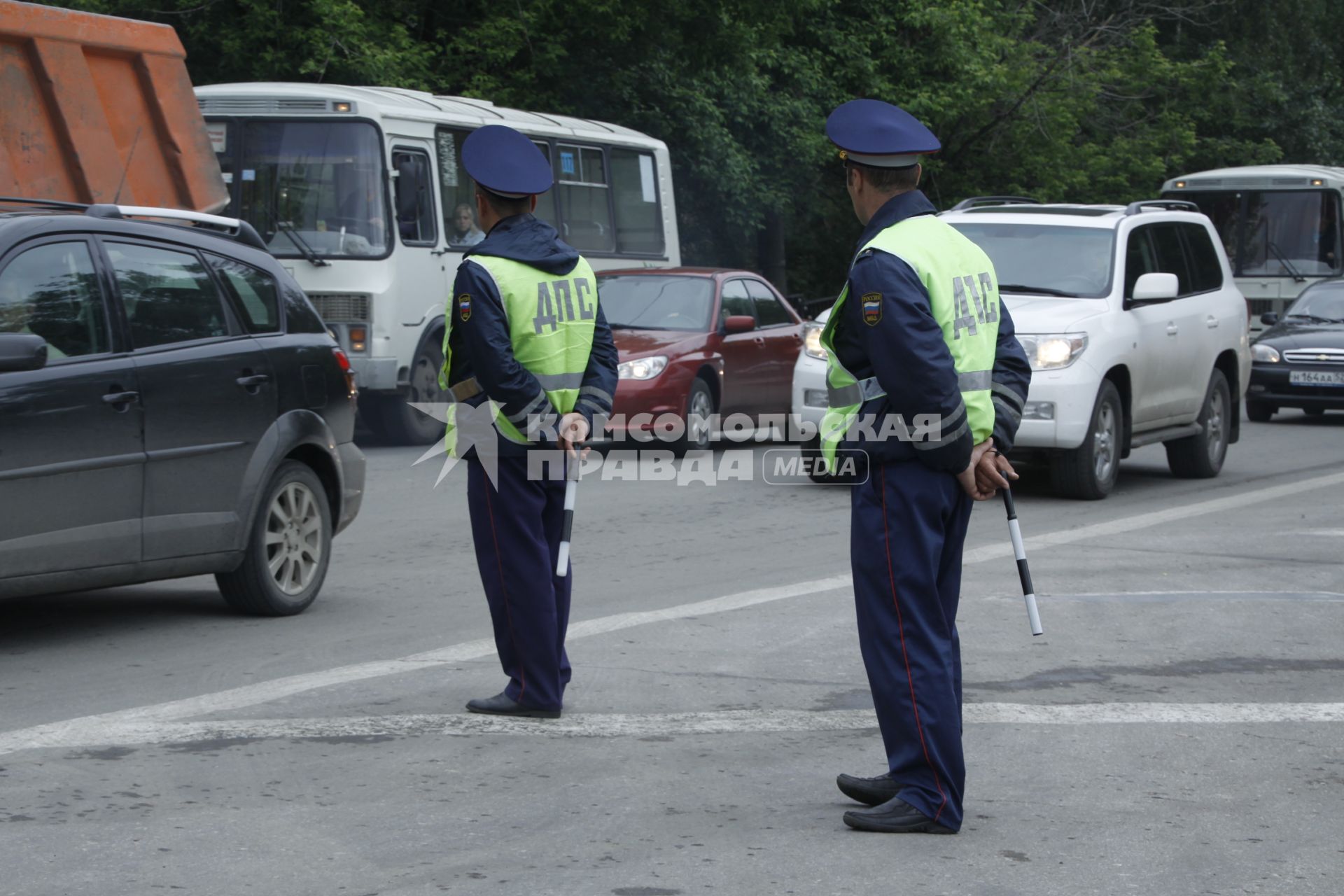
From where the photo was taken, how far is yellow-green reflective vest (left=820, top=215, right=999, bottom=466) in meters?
4.57

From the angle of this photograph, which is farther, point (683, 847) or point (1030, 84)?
point (1030, 84)

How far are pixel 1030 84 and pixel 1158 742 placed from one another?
26095 mm

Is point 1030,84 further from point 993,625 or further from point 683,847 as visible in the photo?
point 683,847

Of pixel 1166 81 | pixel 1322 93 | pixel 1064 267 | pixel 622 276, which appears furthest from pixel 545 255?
pixel 1322 93

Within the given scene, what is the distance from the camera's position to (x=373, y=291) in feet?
53.3

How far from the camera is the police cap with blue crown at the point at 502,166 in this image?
574cm

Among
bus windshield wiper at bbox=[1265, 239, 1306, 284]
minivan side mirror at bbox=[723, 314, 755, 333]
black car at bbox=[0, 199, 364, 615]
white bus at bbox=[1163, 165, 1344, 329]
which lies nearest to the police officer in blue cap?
black car at bbox=[0, 199, 364, 615]

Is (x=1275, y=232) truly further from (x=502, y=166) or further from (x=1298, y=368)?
(x=502, y=166)

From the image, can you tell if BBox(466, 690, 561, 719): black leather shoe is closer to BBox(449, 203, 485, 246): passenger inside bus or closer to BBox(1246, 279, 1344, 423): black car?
BBox(449, 203, 485, 246): passenger inside bus

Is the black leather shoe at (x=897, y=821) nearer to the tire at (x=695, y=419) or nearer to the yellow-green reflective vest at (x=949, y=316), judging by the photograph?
the yellow-green reflective vest at (x=949, y=316)

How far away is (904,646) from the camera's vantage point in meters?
4.62

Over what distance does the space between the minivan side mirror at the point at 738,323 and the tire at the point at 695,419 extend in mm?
516

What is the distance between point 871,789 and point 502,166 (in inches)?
89.0

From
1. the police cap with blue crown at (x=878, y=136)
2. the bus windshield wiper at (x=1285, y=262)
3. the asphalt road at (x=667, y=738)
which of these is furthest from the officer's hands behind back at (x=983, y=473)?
the bus windshield wiper at (x=1285, y=262)
